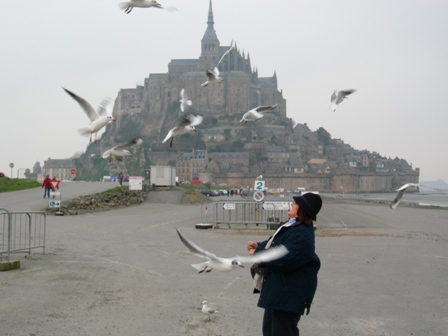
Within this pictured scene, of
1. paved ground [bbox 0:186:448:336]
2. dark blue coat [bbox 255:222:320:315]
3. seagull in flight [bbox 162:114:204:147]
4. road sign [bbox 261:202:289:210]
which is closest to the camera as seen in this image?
dark blue coat [bbox 255:222:320:315]

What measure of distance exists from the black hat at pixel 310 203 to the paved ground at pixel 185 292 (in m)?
2.66

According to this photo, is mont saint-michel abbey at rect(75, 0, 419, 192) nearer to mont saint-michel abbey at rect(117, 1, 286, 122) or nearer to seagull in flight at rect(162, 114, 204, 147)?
mont saint-michel abbey at rect(117, 1, 286, 122)

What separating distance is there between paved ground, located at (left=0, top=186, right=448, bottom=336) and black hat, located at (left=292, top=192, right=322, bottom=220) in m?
2.66

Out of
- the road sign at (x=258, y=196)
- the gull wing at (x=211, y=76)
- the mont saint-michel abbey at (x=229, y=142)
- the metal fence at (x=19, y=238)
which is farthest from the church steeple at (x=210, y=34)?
the gull wing at (x=211, y=76)

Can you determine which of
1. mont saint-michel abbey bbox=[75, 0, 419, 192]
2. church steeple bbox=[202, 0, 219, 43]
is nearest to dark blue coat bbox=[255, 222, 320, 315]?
mont saint-michel abbey bbox=[75, 0, 419, 192]

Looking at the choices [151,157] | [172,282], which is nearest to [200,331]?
[172,282]

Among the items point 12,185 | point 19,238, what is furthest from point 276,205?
point 12,185

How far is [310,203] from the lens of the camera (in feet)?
17.3

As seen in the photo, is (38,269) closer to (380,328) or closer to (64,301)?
(64,301)

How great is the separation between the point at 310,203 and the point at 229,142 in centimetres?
17067

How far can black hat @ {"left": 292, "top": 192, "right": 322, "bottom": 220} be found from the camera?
17.2 ft

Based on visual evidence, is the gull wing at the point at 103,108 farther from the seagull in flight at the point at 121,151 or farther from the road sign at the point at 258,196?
the road sign at the point at 258,196

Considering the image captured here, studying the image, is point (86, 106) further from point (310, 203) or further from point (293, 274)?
point (293, 274)

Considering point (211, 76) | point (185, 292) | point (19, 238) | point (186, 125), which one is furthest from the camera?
point (19, 238)
